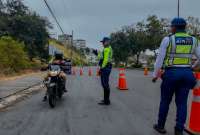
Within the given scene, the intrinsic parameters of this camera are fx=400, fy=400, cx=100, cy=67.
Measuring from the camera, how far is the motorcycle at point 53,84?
36.7 ft

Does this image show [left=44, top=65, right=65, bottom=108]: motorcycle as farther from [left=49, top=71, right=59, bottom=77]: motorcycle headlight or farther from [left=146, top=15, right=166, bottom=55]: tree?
[left=146, top=15, right=166, bottom=55]: tree

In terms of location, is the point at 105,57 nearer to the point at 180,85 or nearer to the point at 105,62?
the point at 105,62

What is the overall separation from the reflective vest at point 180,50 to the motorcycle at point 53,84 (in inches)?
191

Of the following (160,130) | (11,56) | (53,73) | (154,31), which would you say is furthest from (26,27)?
(160,130)

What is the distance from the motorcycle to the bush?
23.8 meters

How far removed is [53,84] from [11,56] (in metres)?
29.0

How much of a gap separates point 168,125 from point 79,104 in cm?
422

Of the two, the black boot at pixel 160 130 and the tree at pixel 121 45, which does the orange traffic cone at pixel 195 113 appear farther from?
the tree at pixel 121 45

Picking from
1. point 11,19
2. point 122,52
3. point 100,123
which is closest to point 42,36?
point 11,19

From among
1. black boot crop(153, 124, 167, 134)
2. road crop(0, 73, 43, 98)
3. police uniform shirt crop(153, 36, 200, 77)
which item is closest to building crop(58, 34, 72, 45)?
road crop(0, 73, 43, 98)

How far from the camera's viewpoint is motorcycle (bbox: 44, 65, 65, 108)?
36.7 ft

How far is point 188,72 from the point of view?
711 centimetres

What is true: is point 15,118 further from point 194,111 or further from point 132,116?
point 194,111

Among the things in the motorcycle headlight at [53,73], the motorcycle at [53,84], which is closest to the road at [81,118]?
the motorcycle at [53,84]
